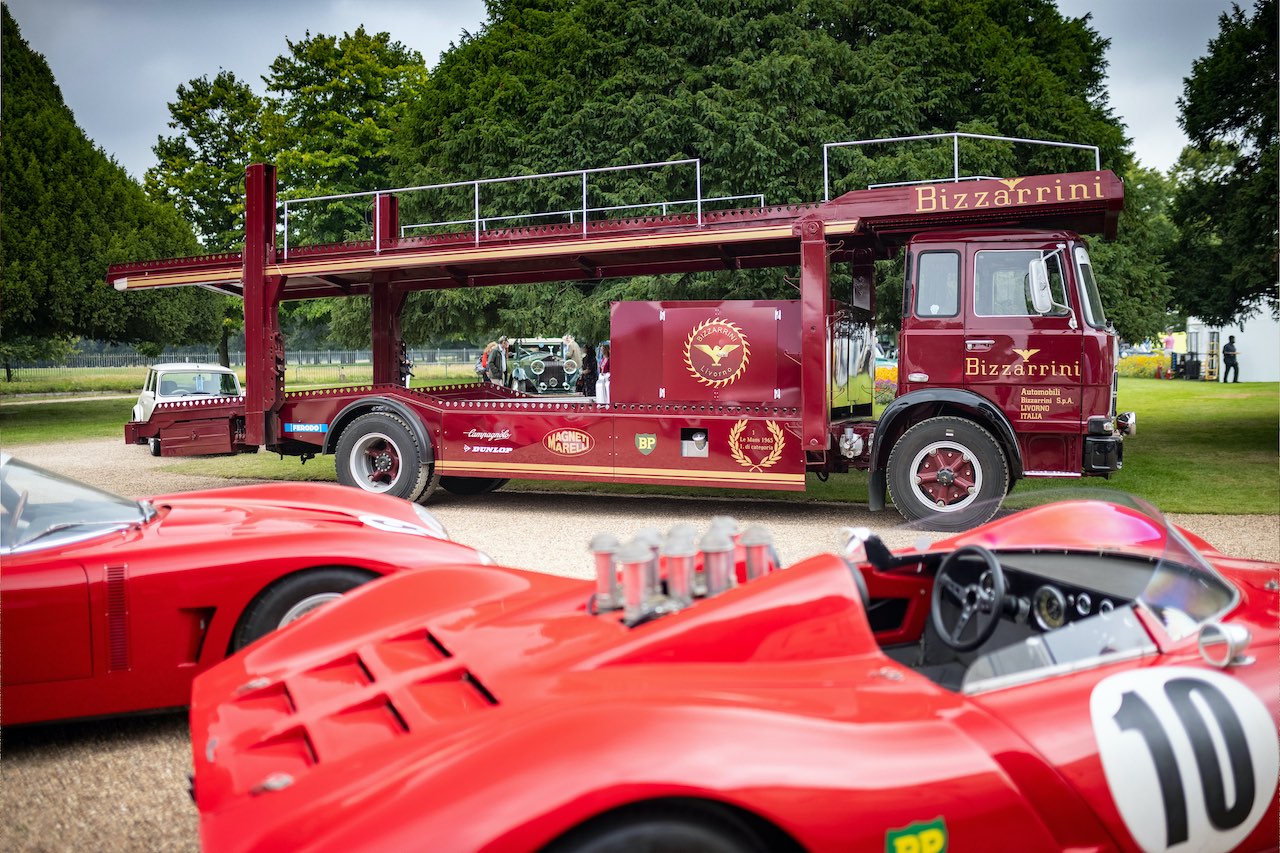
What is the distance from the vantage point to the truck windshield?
8.99m

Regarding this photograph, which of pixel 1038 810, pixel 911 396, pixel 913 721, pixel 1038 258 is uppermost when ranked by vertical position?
pixel 1038 258

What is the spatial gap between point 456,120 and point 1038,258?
15397mm

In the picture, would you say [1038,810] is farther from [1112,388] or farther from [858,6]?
[858,6]

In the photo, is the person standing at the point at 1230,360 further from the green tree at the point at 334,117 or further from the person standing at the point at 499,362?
the green tree at the point at 334,117

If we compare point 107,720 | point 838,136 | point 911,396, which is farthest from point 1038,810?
point 838,136

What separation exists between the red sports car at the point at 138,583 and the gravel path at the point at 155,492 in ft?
0.83

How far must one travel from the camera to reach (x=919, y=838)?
2.00 meters

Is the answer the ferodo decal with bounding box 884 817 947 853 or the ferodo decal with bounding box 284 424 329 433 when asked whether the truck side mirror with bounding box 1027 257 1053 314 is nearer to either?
the ferodo decal with bounding box 284 424 329 433

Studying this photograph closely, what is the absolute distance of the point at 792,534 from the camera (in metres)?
8.98

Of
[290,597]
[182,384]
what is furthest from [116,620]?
[182,384]

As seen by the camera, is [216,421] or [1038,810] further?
[216,421]

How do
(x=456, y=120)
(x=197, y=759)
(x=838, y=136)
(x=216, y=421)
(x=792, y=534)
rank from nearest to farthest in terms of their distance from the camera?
1. (x=197, y=759)
2. (x=792, y=534)
3. (x=216, y=421)
4. (x=838, y=136)
5. (x=456, y=120)

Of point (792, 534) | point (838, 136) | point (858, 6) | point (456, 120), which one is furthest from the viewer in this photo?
point (456, 120)

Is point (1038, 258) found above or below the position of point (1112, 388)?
above
